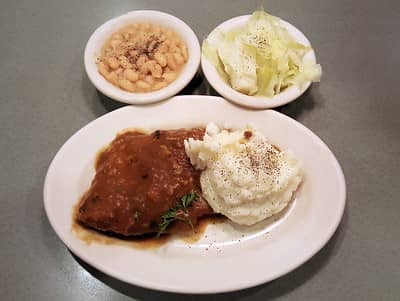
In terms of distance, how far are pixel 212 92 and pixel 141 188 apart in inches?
28.2

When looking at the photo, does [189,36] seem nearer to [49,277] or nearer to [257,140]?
[257,140]

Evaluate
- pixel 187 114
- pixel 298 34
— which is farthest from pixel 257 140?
pixel 298 34

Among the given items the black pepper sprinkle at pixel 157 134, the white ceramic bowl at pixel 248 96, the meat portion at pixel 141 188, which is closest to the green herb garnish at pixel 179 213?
the meat portion at pixel 141 188

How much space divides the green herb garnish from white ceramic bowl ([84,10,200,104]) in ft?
1.57

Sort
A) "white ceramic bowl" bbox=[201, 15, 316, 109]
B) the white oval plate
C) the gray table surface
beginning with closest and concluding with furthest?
the white oval plate, the gray table surface, "white ceramic bowl" bbox=[201, 15, 316, 109]

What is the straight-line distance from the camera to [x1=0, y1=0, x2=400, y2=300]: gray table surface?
1798 mm

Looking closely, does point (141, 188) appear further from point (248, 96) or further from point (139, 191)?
point (248, 96)

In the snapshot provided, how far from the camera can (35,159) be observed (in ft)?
6.81

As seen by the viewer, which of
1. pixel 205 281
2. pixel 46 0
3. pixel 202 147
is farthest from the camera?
pixel 46 0

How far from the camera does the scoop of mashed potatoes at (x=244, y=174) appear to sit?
67.0 inches

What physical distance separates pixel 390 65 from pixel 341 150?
0.61 meters

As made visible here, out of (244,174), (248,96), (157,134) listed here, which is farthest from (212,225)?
(248,96)

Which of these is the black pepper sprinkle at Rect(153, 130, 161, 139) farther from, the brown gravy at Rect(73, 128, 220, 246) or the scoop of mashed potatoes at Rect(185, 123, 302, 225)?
the scoop of mashed potatoes at Rect(185, 123, 302, 225)

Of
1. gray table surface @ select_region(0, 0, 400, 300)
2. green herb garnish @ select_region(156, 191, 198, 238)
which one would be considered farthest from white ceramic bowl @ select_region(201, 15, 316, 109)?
green herb garnish @ select_region(156, 191, 198, 238)
